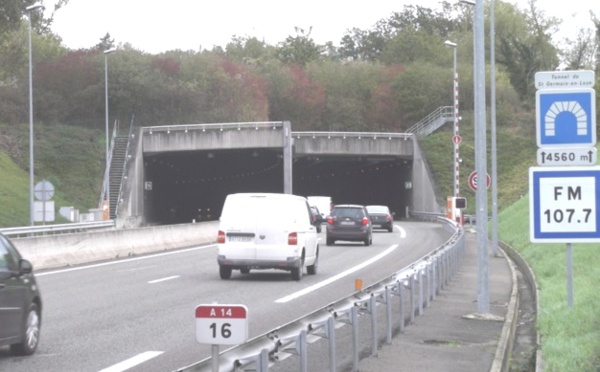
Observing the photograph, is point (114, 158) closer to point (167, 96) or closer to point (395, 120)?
point (167, 96)

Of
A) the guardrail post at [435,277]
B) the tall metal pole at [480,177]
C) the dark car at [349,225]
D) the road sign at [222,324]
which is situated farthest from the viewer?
the dark car at [349,225]

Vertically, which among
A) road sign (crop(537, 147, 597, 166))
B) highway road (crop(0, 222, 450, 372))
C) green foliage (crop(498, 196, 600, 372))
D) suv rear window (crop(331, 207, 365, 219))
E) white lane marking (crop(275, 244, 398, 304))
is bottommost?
white lane marking (crop(275, 244, 398, 304))

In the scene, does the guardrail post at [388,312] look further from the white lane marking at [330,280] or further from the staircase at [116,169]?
the staircase at [116,169]

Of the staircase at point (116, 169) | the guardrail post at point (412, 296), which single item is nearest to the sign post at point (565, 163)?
the guardrail post at point (412, 296)

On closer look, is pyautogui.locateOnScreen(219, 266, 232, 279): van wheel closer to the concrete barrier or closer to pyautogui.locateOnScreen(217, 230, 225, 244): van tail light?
pyautogui.locateOnScreen(217, 230, 225, 244): van tail light

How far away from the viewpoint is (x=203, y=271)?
29.8 meters

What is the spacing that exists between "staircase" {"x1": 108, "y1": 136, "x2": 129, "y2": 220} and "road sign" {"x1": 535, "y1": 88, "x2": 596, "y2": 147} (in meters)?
58.4

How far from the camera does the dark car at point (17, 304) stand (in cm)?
1330

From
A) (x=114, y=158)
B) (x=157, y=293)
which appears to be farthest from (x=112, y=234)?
(x=114, y=158)

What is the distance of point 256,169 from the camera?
93438 mm

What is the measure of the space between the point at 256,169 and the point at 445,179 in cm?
1637

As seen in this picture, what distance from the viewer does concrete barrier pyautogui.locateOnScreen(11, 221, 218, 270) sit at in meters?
31.0

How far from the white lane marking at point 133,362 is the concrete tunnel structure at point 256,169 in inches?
1926

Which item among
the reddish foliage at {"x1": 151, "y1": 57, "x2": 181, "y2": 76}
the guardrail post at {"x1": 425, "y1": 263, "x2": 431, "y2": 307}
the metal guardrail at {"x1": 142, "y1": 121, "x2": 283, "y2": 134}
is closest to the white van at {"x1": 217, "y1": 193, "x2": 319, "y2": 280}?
the guardrail post at {"x1": 425, "y1": 263, "x2": 431, "y2": 307}
